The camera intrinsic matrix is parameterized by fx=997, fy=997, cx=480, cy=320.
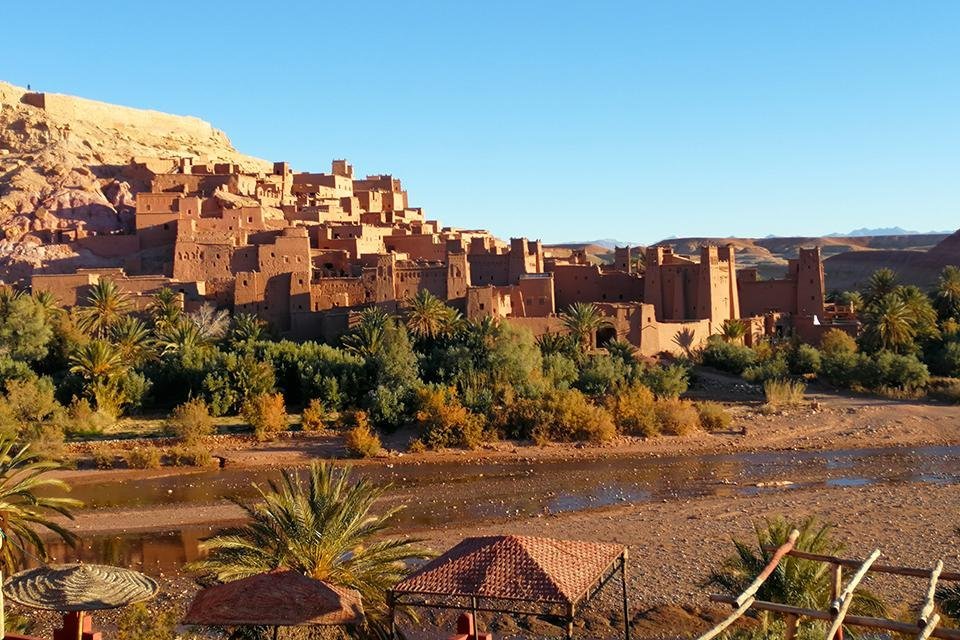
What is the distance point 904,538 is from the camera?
15.0 meters

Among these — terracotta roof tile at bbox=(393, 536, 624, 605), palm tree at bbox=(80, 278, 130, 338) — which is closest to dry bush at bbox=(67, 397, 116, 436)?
palm tree at bbox=(80, 278, 130, 338)

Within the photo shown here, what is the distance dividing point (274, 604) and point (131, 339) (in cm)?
2038

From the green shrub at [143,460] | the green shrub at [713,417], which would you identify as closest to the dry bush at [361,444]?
the green shrub at [143,460]

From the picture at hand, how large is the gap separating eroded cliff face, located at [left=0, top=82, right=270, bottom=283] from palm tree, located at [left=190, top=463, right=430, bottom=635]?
79.8 ft

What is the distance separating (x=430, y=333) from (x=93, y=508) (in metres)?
10.8

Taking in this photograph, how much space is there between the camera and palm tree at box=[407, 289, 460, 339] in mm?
26781

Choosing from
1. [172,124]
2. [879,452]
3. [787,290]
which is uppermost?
[172,124]

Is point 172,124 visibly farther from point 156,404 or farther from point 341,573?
point 341,573

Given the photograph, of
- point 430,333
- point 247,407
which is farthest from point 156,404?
point 430,333

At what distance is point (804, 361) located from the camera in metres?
29.2

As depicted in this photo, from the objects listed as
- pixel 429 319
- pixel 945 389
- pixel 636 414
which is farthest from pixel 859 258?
pixel 429 319

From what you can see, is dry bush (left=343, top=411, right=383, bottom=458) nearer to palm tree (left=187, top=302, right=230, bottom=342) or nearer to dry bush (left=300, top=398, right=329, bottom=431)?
dry bush (left=300, top=398, right=329, bottom=431)

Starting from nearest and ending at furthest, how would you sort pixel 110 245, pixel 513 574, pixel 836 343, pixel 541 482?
1. pixel 513 574
2. pixel 541 482
3. pixel 836 343
4. pixel 110 245

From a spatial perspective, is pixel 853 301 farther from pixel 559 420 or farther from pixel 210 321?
pixel 210 321
